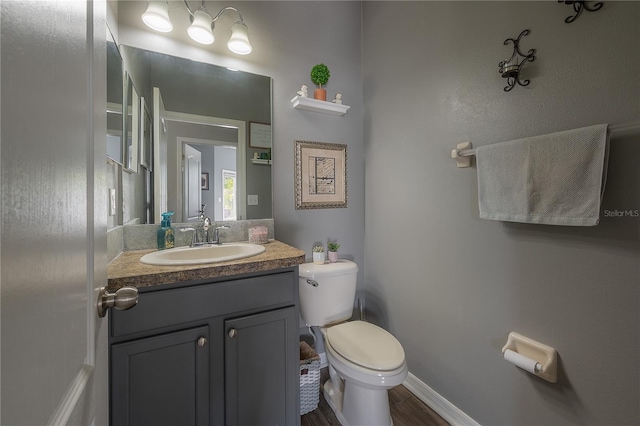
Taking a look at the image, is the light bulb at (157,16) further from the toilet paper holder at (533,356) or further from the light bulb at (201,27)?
the toilet paper holder at (533,356)

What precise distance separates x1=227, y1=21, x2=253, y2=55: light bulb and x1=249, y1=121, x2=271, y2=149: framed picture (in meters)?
0.41

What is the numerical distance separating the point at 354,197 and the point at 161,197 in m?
1.30

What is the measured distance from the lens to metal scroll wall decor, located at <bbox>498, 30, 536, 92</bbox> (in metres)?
1.09

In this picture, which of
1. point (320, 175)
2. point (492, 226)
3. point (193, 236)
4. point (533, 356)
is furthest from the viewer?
point (320, 175)

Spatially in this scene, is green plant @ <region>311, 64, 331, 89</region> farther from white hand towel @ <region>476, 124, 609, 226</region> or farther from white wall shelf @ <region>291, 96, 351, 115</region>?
white hand towel @ <region>476, 124, 609, 226</region>

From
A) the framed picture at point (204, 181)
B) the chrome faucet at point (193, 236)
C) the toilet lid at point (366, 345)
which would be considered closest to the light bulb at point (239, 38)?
the framed picture at point (204, 181)

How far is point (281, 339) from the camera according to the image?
3.82 feet

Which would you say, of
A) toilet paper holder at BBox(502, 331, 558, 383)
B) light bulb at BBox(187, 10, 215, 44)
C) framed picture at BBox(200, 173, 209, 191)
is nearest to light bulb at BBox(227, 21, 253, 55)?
light bulb at BBox(187, 10, 215, 44)

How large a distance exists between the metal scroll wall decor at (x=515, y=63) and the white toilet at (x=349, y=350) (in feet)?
4.12

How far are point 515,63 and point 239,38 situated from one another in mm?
1389

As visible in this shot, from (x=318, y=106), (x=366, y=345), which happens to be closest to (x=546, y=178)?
(x=366, y=345)

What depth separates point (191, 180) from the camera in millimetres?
1503

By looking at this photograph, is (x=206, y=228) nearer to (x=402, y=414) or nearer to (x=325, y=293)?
(x=325, y=293)

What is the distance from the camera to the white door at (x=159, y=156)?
4.63 feet
